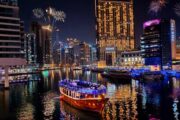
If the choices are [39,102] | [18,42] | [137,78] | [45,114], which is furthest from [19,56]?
[137,78]

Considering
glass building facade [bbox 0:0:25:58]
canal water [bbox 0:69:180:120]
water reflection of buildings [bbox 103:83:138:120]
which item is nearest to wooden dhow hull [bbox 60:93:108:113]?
canal water [bbox 0:69:180:120]

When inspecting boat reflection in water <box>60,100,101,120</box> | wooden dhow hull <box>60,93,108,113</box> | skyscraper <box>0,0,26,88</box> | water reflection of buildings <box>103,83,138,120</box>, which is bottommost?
boat reflection in water <box>60,100,101,120</box>

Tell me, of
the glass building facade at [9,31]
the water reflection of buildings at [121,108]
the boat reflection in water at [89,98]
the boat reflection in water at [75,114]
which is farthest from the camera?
the glass building facade at [9,31]

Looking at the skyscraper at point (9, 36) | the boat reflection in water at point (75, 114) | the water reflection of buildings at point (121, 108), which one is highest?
the skyscraper at point (9, 36)

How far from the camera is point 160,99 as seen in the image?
81688mm

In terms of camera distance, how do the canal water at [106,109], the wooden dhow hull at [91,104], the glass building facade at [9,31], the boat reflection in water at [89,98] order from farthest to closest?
the glass building facade at [9,31]
the boat reflection in water at [89,98]
the wooden dhow hull at [91,104]
the canal water at [106,109]

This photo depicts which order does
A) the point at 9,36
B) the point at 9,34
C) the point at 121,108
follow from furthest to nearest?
the point at 9,34
the point at 9,36
the point at 121,108

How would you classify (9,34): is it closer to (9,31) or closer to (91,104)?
(9,31)

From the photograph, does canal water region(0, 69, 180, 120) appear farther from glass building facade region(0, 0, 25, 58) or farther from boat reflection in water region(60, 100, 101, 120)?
glass building facade region(0, 0, 25, 58)

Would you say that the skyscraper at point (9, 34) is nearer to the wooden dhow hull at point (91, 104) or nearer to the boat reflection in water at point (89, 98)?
the boat reflection in water at point (89, 98)

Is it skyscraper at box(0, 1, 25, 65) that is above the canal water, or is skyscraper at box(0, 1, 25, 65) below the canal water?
above

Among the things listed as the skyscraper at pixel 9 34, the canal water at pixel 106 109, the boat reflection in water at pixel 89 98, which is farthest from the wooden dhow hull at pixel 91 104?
the skyscraper at pixel 9 34

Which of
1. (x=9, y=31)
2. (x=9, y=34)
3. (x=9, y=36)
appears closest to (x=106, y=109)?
(x=9, y=36)

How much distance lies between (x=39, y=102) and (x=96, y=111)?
21.6 m
